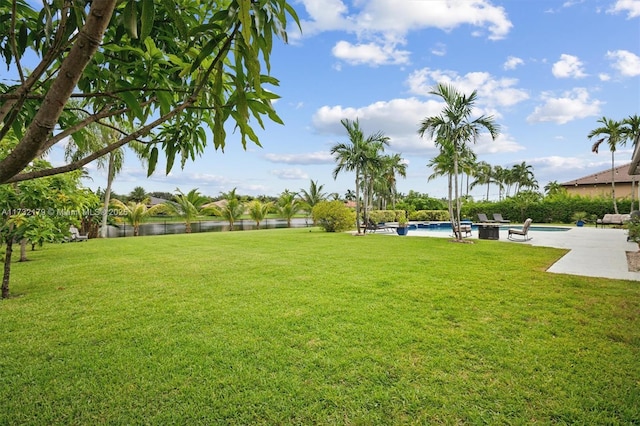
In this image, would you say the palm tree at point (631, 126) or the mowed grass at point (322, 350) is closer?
the mowed grass at point (322, 350)

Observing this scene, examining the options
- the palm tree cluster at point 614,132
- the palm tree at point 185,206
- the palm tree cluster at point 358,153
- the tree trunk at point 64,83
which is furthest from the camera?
the palm tree at point 185,206

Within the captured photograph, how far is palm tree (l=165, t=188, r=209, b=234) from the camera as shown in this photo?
24547mm

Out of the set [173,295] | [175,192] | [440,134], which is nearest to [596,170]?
[440,134]

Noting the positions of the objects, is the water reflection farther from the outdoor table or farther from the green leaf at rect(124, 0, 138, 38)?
the green leaf at rect(124, 0, 138, 38)

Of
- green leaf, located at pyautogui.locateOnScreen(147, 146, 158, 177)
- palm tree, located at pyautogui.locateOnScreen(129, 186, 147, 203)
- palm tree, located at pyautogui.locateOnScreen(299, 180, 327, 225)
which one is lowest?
green leaf, located at pyautogui.locateOnScreen(147, 146, 158, 177)

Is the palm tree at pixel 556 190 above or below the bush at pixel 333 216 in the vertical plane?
above

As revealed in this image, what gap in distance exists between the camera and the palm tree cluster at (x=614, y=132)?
919 inches

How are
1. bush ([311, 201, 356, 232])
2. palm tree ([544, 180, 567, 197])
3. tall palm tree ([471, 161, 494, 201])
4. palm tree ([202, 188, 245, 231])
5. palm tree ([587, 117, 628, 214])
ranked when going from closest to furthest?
bush ([311, 201, 356, 232]), palm tree ([587, 117, 628, 214]), palm tree ([202, 188, 245, 231]), palm tree ([544, 180, 567, 197]), tall palm tree ([471, 161, 494, 201])

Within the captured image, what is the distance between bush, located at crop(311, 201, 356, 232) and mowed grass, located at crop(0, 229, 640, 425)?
13930mm

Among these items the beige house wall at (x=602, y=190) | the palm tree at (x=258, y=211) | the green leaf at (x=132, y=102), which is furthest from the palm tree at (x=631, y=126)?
the green leaf at (x=132, y=102)

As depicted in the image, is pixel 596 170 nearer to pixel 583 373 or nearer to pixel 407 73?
pixel 407 73

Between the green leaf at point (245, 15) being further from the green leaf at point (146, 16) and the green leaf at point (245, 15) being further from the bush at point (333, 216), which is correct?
the bush at point (333, 216)

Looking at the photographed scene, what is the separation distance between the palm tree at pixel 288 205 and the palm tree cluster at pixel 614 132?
81.3 ft

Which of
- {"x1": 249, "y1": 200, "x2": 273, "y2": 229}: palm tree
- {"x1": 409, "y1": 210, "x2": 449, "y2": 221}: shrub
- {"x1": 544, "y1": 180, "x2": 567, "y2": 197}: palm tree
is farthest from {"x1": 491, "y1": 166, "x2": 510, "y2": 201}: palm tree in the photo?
{"x1": 249, "y1": 200, "x2": 273, "y2": 229}: palm tree
